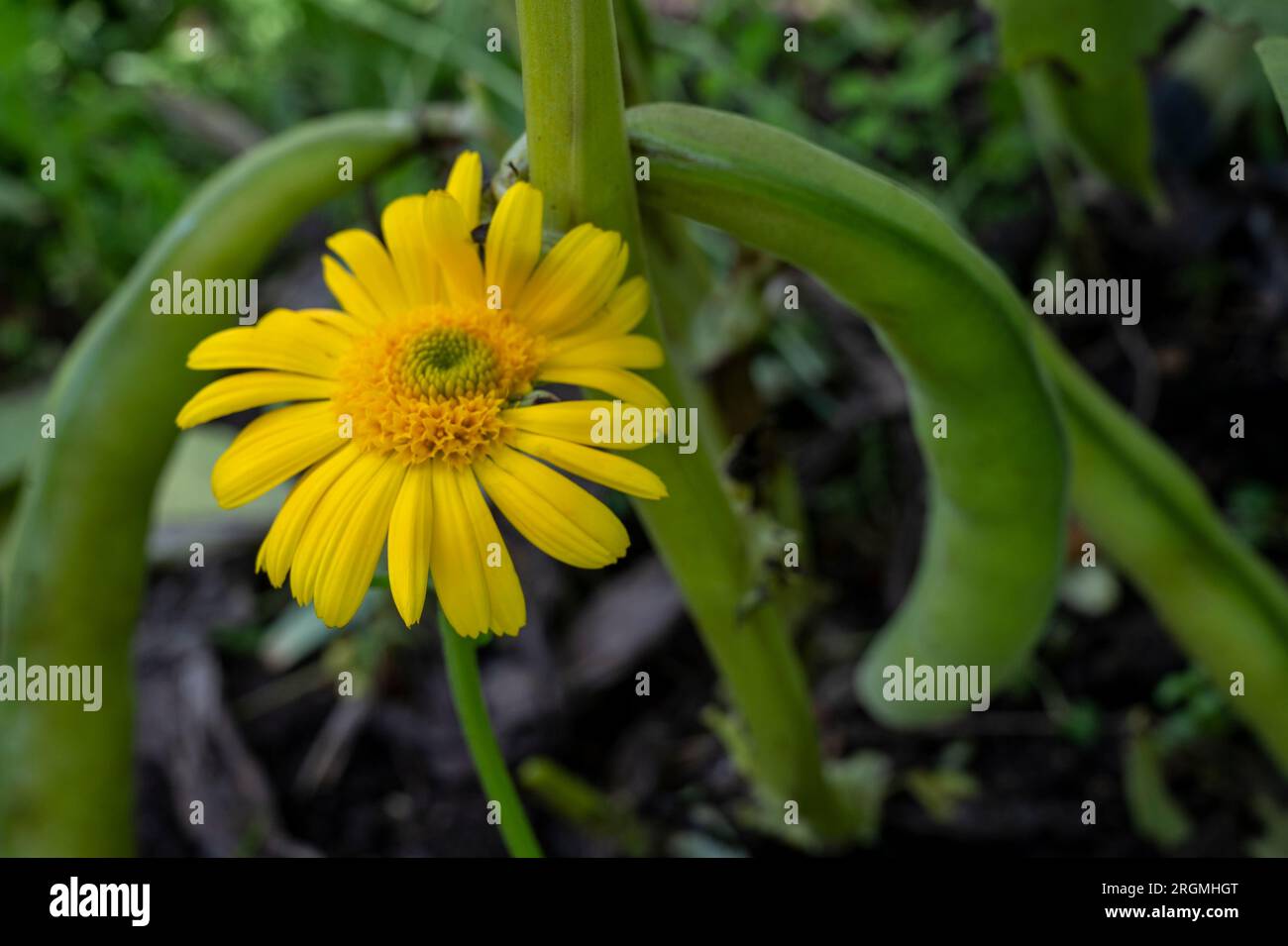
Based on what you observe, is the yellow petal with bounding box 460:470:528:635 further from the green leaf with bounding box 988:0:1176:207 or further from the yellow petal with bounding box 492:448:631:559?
the green leaf with bounding box 988:0:1176:207

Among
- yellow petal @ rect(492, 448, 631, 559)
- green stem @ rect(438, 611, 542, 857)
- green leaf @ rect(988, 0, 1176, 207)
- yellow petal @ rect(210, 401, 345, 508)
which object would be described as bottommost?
green stem @ rect(438, 611, 542, 857)

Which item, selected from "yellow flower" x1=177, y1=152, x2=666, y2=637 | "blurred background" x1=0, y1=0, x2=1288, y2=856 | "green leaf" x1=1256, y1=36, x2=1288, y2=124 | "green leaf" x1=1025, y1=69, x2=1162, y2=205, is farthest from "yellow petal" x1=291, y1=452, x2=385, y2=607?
"green leaf" x1=1025, y1=69, x2=1162, y2=205
